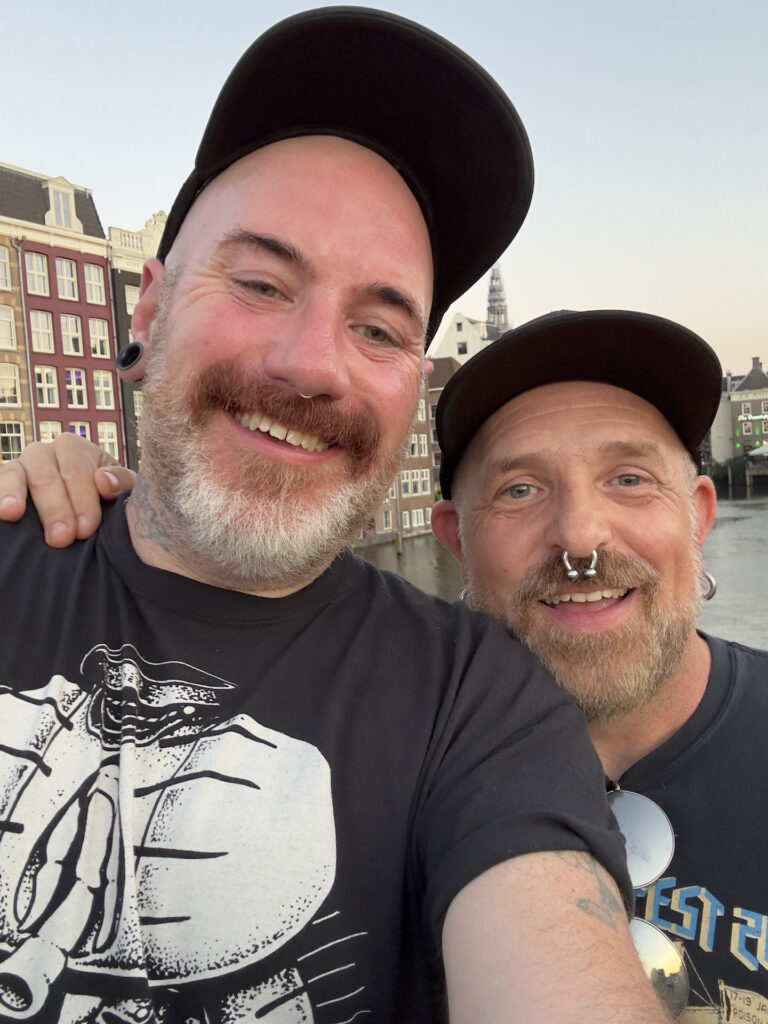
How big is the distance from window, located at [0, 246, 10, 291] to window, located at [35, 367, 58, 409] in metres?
2.64

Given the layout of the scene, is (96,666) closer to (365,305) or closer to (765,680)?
(365,305)

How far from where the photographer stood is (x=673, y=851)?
4.72 ft

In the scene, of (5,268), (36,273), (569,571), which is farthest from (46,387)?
(569,571)

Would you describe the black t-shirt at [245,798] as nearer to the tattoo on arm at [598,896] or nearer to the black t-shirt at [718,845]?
the tattoo on arm at [598,896]

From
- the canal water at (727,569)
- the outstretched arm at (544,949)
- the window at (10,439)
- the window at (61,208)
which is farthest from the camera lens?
the window at (61,208)

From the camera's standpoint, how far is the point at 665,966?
4.32 feet

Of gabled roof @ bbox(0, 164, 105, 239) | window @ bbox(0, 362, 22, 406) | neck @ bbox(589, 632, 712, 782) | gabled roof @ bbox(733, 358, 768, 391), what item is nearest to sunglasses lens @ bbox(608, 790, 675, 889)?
neck @ bbox(589, 632, 712, 782)

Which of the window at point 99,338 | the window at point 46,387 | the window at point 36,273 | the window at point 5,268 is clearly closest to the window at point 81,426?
the window at point 46,387

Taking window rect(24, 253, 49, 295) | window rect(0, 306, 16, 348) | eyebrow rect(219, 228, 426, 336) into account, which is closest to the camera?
eyebrow rect(219, 228, 426, 336)

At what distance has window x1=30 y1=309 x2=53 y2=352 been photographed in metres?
22.1

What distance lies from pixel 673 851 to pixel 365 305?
131cm

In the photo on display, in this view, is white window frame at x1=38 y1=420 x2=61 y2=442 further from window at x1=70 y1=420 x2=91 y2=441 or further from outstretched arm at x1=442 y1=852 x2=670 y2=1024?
outstretched arm at x1=442 y1=852 x2=670 y2=1024

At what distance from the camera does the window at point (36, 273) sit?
21922 mm

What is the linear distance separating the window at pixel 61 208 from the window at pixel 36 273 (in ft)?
4.58
